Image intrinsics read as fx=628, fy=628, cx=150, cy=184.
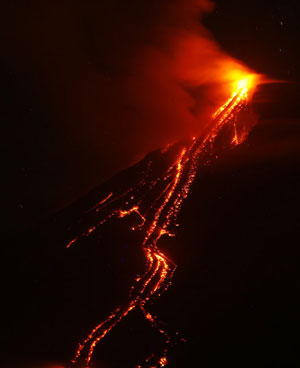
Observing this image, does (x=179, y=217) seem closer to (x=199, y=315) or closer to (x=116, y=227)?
(x=116, y=227)

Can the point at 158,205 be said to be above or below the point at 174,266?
above

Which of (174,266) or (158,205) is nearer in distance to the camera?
(174,266)

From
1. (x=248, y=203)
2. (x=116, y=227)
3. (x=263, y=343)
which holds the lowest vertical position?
(x=263, y=343)

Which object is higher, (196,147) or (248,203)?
(196,147)

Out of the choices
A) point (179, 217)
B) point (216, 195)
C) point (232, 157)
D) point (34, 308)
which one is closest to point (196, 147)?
point (232, 157)

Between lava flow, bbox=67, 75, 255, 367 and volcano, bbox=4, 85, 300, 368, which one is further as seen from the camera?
lava flow, bbox=67, 75, 255, 367

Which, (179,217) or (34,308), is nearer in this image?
(34,308)

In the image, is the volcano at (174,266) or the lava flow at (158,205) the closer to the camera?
the volcano at (174,266)

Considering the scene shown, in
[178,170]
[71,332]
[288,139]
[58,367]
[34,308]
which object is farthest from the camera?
[288,139]
